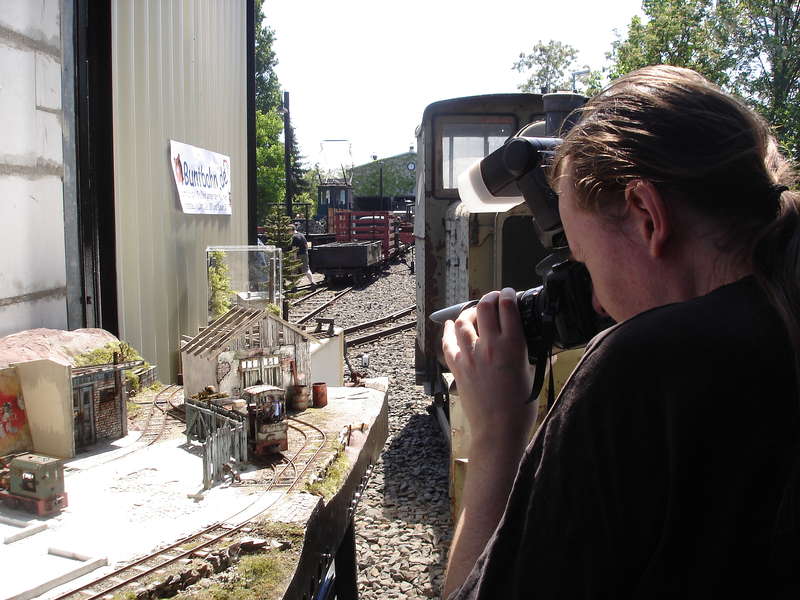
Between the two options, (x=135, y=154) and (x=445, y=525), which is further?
(x=135, y=154)

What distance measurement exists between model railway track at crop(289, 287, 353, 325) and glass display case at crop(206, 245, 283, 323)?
417 cm

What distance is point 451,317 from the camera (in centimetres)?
131

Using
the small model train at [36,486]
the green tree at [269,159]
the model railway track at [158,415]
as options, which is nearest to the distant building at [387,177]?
the green tree at [269,159]

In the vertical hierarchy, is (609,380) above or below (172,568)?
above

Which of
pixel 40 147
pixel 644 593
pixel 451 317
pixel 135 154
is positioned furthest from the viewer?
pixel 135 154

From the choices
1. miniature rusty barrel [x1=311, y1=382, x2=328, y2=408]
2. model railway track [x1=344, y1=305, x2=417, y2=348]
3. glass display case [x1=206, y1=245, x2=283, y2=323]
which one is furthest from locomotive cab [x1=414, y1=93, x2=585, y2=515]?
model railway track [x1=344, y1=305, x2=417, y2=348]

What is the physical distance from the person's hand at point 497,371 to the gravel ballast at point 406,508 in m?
3.20

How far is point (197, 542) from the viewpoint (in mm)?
2082

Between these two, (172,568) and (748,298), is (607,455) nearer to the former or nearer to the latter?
Answer: (748,298)

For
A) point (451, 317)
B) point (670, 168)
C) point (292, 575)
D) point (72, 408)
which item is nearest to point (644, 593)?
point (670, 168)

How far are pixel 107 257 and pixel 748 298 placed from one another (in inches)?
202

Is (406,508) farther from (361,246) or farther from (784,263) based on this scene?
(361,246)

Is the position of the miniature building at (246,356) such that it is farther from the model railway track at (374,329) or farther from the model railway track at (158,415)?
the model railway track at (374,329)

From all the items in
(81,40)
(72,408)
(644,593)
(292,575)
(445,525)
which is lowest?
(445,525)
